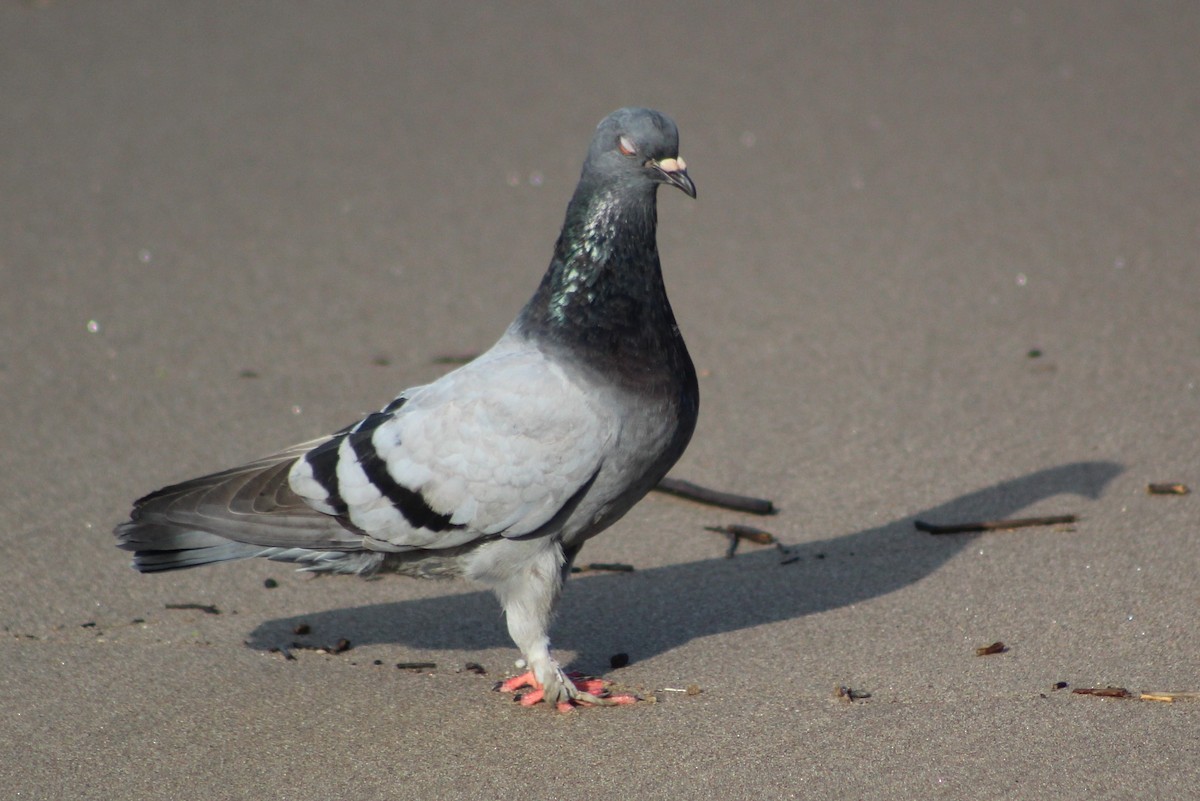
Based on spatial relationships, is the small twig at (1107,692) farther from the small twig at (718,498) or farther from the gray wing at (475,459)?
the small twig at (718,498)

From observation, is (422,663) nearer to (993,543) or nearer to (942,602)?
(942,602)

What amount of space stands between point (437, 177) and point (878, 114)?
2815mm

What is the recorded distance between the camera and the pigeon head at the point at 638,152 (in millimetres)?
4062

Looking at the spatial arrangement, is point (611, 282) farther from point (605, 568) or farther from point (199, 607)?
point (199, 607)

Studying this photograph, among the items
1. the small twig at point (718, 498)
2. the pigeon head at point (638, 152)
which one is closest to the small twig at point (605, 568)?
the small twig at point (718, 498)

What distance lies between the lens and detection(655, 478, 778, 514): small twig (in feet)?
17.6

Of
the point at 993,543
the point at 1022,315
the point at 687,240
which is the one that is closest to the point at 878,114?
the point at 687,240

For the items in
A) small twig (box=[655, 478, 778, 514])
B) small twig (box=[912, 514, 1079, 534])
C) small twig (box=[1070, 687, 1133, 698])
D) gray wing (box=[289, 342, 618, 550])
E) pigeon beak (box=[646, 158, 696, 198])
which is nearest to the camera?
small twig (box=[1070, 687, 1133, 698])

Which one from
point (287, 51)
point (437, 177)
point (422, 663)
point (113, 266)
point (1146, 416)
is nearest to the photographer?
point (422, 663)

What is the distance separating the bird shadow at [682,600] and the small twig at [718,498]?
267 millimetres

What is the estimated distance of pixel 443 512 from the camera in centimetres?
402

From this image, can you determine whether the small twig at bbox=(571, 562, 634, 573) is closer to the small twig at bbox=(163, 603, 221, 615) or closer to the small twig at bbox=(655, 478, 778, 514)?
the small twig at bbox=(655, 478, 778, 514)

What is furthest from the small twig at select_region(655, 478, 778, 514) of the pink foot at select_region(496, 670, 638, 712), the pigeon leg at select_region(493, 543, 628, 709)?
the pigeon leg at select_region(493, 543, 628, 709)

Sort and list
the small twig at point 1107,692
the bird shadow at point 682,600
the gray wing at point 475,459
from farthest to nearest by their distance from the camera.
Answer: the bird shadow at point 682,600 → the gray wing at point 475,459 → the small twig at point 1107,692
